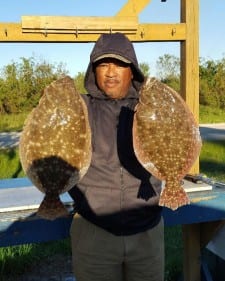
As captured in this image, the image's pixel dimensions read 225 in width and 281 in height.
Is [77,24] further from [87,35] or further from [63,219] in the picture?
[63,219]

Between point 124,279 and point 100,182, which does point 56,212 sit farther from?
point 124,279

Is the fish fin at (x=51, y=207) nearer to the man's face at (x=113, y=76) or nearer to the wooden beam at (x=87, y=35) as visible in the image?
the man's face at (x=113, y=76)

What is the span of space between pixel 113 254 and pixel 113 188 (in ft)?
1.13

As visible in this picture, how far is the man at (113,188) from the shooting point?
2279 millimetres

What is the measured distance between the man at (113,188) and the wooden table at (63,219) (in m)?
0.45

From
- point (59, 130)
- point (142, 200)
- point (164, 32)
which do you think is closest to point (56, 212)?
point (59, 130)

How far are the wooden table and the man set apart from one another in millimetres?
446

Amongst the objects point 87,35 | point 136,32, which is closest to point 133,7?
point 136,32

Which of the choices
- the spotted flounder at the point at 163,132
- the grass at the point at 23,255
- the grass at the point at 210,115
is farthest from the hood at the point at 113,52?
the grass at the point at 210,115

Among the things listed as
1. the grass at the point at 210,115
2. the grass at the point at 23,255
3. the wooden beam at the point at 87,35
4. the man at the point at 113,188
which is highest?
the wooden beam at the point at 87,35

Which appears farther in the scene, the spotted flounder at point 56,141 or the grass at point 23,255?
the grass at point 23,255

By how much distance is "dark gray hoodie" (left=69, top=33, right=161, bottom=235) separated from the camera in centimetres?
232

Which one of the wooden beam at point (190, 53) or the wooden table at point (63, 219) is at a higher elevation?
the wooden beam at point (190, 53)

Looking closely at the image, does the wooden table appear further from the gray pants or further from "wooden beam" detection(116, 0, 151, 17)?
"wooden beam" detection(116, 0, 151, 17)
